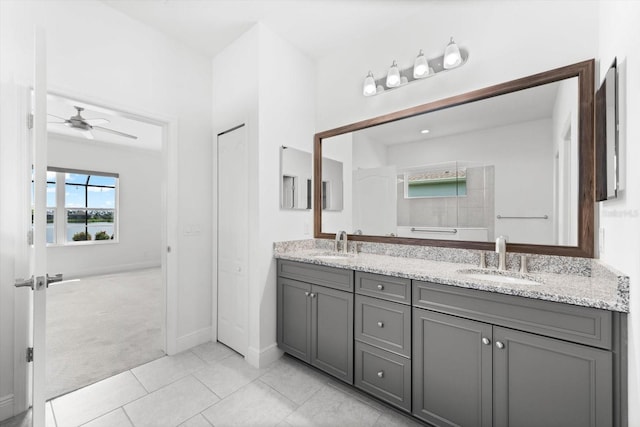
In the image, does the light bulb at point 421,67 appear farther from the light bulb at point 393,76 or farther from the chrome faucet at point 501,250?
the chrome faucet at point 501,250

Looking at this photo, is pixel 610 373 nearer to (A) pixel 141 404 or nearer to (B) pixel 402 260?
(B) pixel 402 260

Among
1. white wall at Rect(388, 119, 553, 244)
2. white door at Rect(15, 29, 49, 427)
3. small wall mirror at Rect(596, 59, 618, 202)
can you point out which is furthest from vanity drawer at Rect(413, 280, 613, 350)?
white door at Rect(15, 29, 49, 427)

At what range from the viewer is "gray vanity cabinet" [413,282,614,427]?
43.9 inches

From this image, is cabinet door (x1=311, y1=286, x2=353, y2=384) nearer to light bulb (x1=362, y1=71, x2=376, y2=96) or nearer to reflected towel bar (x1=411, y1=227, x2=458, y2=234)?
reflected towel bar (x1=411, y1=227, x2=458, y2=234)

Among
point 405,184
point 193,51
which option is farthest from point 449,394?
point 193,51

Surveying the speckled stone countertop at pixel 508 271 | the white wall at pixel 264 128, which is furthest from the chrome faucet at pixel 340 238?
the white wall at pixel 264 128

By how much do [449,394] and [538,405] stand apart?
0.39 meters

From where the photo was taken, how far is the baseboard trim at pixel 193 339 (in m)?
2.51

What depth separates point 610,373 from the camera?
3.51ft

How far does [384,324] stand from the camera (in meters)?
1.73

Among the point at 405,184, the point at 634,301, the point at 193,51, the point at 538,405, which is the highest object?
the point at 193,51

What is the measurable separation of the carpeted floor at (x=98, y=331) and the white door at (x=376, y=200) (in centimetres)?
219

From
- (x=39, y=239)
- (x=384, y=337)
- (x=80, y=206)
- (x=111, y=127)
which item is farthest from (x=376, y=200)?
(x=80, y=206)

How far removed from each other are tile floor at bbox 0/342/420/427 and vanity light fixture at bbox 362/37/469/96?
231cm
